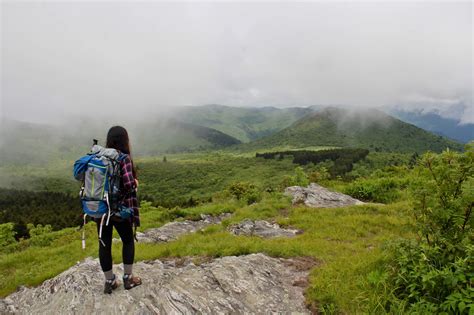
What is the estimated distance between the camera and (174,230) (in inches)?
649

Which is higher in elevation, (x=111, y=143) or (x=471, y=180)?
(x=111, y=143)

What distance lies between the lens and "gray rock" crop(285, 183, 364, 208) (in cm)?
1873

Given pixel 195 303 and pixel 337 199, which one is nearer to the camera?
pixel 195 303

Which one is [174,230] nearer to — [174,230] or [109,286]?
[174,230]

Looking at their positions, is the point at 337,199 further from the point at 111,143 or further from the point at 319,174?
the point at 111,143

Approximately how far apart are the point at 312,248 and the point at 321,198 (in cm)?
988

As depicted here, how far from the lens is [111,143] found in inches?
261

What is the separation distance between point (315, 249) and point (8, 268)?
14.0 meters

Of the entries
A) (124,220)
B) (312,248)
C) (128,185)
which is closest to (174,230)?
(312,248)

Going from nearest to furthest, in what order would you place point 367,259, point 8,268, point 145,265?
point 367,259
point 145,265
point 8,268

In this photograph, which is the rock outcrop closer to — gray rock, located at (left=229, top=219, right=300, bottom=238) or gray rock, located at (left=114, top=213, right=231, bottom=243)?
gray rock, located at (left=114, top=213, right=231, bottom=243)

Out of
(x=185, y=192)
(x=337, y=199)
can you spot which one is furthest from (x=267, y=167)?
(x=337, y=199)

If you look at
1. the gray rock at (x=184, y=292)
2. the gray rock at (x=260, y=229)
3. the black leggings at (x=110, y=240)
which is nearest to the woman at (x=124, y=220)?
the black leggings at (x=110, y=240)

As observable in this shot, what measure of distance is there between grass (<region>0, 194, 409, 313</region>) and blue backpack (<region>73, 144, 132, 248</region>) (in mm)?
4667
